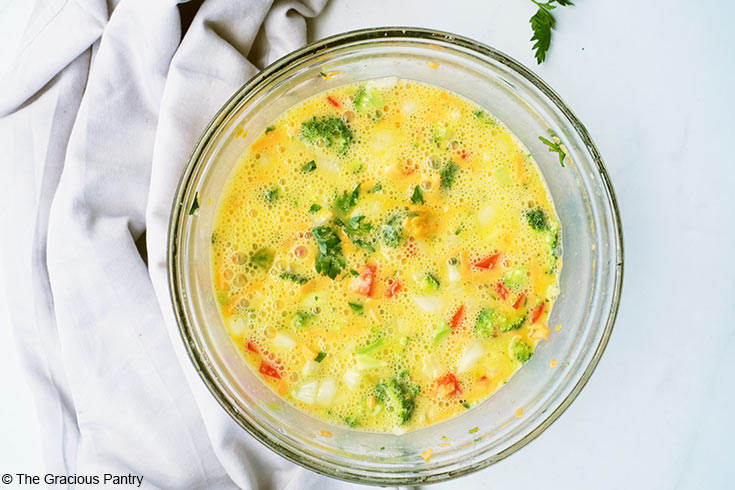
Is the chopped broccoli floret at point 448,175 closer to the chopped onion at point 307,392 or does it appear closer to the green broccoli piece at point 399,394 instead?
the green broccoli piece at point 399,394

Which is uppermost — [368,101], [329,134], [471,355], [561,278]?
[368,101]

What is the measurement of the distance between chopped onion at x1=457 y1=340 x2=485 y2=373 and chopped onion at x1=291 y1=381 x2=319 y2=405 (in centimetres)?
51

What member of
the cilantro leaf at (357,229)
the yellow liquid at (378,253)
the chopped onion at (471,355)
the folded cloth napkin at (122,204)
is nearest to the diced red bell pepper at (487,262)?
the yellow liquid at (378,253)

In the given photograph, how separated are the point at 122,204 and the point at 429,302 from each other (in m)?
1.21

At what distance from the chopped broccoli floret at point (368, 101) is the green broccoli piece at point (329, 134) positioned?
0.32 ft

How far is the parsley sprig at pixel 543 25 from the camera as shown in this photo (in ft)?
8.16

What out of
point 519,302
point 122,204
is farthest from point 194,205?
point 519,302

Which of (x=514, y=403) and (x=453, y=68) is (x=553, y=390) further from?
(x=453, y=68)

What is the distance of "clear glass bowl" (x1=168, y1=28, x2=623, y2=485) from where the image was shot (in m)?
2.27

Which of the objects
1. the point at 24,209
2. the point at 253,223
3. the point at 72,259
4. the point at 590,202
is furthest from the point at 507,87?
the point at 24,209

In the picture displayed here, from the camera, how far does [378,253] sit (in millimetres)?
2369

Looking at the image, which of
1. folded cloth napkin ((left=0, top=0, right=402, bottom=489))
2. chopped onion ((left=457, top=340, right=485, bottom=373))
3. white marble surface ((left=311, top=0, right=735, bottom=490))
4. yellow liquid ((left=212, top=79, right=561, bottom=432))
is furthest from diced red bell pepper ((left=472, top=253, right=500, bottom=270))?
folded cloth napkin ((left=0, top=0, right=402, bottom=489))

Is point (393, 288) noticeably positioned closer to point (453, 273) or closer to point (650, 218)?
point (453, 273)

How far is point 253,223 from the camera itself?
238cm
